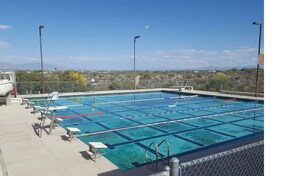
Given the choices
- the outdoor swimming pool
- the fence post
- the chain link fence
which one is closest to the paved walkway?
the outdoor swimming pool

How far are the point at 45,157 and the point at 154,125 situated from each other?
5.07 meters

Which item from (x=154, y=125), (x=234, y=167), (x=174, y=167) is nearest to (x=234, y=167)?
(x=234, y=167)

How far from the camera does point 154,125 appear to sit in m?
9.74

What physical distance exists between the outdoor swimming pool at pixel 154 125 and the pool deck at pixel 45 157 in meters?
0.88

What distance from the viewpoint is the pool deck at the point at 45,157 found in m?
4.55

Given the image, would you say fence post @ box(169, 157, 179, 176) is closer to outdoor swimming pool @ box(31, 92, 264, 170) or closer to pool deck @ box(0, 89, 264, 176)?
pool deck @ box(0, 89, 264, 176)

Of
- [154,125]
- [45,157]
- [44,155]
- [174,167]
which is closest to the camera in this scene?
[174,167]

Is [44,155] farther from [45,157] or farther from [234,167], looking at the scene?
[234,167]

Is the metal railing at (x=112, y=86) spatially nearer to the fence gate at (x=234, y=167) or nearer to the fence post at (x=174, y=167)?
the fence gate at (x=234, y=167)

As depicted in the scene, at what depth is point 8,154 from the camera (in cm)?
554

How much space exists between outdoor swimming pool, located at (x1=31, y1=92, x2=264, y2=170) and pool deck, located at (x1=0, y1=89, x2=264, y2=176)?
880 millimetres

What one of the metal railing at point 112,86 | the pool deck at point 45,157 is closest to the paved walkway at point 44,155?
the pool deck at point 45,157
